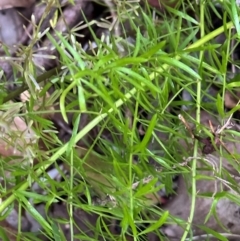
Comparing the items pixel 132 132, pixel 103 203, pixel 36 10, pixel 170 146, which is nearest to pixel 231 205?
pixel 170 146

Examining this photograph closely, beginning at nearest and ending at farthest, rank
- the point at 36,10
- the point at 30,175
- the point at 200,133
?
the point at 30,175 → the point at 200,133 → the point at 36,10

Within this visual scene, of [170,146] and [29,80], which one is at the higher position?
[29,80]

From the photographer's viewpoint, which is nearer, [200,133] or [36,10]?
[200,133]

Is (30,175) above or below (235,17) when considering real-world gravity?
below

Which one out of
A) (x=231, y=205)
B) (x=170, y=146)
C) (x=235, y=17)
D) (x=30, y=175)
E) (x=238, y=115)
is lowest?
(x=231, y=205)

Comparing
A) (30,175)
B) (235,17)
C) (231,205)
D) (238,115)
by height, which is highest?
(235,17)

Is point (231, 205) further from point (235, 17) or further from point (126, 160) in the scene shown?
point (235, 17)

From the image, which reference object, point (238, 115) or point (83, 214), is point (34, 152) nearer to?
point (83, 214)

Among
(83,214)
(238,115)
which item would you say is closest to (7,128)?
(83,214)

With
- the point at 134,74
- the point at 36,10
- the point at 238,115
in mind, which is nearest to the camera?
the point at 134,74
